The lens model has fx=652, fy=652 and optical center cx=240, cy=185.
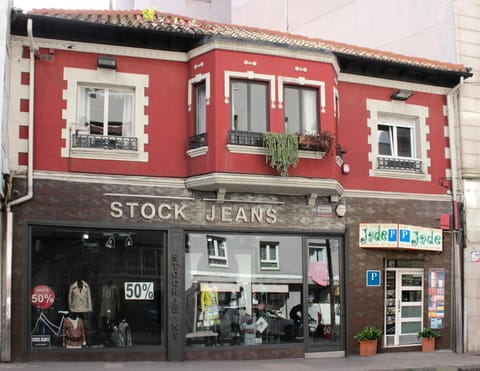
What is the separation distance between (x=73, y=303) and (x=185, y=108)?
500cm

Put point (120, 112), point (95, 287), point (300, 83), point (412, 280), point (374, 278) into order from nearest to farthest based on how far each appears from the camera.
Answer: point (95, 287) → point (120, 112) → point (300, 83) → point (374, 278) → point (412, 280)

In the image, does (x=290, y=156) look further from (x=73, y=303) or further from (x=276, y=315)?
(x=73, y=303)

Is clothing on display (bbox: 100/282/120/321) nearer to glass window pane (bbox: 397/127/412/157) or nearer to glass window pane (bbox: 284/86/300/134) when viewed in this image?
glass window pane (bbox: 284/86/300/134)

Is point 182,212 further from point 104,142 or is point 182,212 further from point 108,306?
point 108,306

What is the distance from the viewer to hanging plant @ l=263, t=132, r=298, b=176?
1456 centimetres

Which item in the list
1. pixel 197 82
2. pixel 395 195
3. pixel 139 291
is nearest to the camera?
pixel 139 291

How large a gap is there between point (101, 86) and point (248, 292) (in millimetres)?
5787

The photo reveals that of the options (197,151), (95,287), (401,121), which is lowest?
(95,287)

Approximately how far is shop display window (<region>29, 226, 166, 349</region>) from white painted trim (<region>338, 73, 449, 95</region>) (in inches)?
250

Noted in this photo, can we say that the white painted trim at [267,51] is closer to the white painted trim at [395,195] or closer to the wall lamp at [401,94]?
the wall lamp at [401,94]

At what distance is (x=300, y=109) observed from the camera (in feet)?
50.5

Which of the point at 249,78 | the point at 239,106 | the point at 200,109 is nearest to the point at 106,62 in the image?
the point at 200,109

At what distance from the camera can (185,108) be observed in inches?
592

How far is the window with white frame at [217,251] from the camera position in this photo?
1496cm
